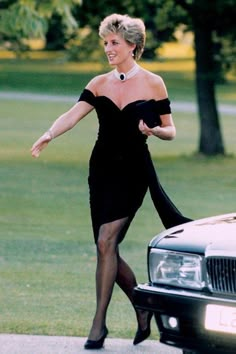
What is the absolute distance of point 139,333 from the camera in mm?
7941

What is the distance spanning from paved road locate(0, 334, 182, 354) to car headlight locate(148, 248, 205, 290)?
95cm

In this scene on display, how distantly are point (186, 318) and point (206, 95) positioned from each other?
19089 mm

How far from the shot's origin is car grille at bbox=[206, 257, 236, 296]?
6.54 m

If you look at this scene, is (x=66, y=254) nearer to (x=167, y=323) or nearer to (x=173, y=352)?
(x=173, y=352)

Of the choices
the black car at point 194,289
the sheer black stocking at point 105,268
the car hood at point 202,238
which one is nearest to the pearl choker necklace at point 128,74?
the sheer black stocking at point 105,268

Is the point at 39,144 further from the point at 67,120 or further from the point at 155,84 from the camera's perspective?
the point at 155,84

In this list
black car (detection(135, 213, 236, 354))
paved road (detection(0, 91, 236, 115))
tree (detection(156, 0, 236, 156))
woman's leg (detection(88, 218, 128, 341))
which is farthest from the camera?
paved road (detection(0, 91, 236, 115))

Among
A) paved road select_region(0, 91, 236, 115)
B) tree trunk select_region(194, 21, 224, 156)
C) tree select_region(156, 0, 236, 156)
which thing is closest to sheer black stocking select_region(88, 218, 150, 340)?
tree select_region(156, 0, 236, 156)

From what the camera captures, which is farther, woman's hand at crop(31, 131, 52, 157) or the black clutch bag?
woman's hand at crop(31, 131, 52, 157)

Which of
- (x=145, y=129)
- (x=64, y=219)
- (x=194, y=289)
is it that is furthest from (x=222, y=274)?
(x=64, y=219)

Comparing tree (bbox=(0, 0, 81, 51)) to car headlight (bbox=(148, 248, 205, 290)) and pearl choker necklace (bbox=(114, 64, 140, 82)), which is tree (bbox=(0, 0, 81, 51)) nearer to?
pearl choker necklace (bbox=(114, 64, 140, 82))

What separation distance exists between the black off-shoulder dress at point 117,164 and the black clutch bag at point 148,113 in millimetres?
58

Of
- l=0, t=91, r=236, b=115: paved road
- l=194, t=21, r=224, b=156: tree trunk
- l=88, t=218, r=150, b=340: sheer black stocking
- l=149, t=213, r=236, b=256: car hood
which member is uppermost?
l=149, t=213, r=236, b=256: car hood

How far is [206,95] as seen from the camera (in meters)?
25.5
